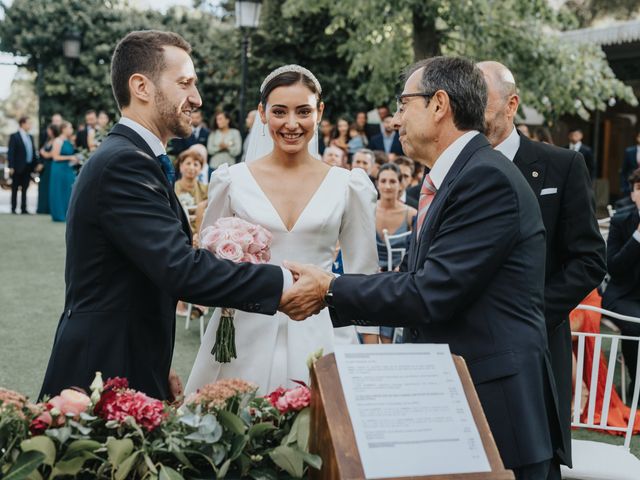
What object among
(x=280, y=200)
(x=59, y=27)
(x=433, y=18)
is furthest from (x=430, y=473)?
(x=59, y=27)

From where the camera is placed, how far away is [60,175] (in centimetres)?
1806

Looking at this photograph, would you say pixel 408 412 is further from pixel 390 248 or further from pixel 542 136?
pixel 542 136

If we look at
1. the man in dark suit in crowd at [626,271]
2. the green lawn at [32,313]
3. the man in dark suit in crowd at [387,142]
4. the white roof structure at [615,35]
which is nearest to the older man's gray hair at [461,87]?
the green lawn at [32,313]

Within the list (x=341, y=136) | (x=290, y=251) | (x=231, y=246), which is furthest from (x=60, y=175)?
(x=231, y=246)

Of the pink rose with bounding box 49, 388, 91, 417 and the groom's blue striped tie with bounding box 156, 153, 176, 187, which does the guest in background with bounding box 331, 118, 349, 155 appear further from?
the pink rose with bounding box 49, 388, 91, 417

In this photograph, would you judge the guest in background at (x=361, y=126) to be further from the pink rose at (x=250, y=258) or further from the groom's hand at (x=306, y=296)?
the groom's hand at (x=306, y=296)

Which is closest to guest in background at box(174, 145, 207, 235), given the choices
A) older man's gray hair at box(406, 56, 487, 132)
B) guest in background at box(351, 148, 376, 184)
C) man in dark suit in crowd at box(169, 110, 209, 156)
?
guest in background at box(351, 148, 376, 184)

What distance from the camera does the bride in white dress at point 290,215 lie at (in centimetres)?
363

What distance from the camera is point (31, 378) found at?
6477 millimetres

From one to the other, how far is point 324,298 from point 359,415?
1.04 meters

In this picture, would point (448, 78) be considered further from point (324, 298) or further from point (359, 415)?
point (359, 415)

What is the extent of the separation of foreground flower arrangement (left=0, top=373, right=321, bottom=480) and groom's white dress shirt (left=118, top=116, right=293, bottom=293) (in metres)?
0.79

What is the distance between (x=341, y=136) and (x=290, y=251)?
11608 mm

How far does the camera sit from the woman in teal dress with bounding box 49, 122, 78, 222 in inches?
704
